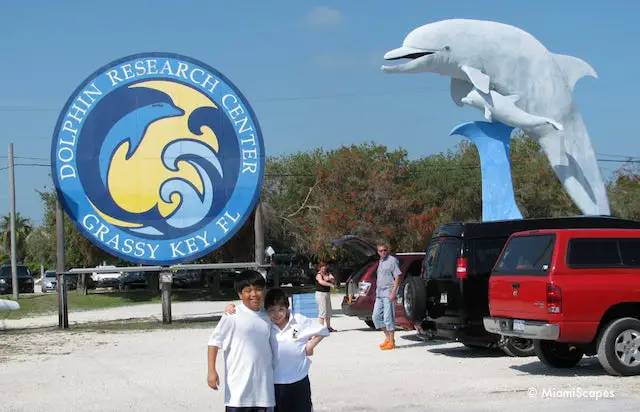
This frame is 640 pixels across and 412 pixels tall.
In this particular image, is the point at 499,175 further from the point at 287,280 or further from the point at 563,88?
the point at 287,280

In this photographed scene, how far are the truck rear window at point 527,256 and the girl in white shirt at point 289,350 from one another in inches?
181

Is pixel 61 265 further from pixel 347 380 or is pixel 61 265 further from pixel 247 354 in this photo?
pixel 247 354

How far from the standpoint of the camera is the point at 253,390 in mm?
5789

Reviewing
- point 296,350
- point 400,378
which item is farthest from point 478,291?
point 296,350

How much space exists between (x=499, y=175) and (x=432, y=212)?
21.6m

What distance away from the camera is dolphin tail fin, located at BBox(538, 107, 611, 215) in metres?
19.8

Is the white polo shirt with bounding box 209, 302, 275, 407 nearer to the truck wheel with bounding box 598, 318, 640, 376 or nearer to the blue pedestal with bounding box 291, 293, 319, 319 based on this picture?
the truck wheel with bounding box 598, 318, 640, 376

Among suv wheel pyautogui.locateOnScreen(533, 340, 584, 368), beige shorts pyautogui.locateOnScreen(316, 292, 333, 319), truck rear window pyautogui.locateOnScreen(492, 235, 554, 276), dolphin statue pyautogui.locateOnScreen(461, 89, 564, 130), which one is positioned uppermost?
dolphin statue pyautogui.locateOnScreen(461, 89, 564, 130)

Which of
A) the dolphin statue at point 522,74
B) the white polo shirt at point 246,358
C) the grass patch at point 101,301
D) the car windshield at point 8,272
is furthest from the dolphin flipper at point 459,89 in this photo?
the car windshield at point 8,272

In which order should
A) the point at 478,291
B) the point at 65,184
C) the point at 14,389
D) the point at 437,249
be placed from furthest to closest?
the point at 65,184 → the point at 437,249 → the point at 478,291 → the point at 14,389

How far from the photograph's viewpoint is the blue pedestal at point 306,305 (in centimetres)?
1856

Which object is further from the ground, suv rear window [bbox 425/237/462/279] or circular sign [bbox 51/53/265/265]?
circular sign [bbox 51/53/265/265]

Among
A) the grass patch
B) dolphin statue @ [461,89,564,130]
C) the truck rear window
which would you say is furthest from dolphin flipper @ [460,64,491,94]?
the grass patch

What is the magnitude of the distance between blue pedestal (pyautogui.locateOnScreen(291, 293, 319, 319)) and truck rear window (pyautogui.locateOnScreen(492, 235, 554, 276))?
26.3ft
